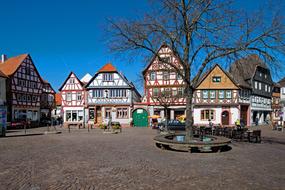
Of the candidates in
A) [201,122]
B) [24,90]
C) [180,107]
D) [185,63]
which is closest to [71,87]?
[24,90]

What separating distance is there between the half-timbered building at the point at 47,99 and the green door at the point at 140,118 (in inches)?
947

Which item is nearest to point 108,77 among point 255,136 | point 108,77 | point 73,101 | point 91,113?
point 108,77

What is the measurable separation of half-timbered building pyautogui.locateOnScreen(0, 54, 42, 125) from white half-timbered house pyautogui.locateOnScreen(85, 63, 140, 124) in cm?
1129

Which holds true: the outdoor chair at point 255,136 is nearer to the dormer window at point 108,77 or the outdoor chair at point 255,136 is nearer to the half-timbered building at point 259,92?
the half-timbered building at point 259,92

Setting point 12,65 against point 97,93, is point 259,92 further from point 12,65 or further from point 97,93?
point 12,65

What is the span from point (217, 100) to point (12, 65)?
35.9 meters

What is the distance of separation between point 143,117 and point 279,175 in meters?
29.6

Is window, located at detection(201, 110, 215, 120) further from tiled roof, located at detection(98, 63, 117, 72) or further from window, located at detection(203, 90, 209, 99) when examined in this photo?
tiled roof, located at detection(98, 63, 117, 72)

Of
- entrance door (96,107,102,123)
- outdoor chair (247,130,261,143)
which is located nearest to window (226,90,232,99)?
outdoor chair (247,130,261,143)

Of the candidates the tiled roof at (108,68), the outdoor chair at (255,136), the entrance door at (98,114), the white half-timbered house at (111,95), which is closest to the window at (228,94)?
the white half-timbered house at (111,95)

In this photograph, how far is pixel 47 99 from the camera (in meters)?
51.0

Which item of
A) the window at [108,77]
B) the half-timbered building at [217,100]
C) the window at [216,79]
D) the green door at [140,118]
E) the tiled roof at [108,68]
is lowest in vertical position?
the green door at [140,118]

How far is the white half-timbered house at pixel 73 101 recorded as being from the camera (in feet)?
135

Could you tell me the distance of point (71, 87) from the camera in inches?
1646
